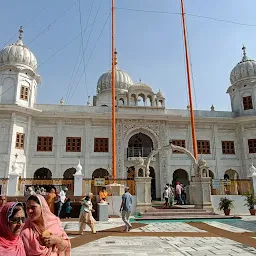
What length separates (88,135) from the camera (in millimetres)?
21078

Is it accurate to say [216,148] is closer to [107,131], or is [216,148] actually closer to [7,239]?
[107,131]

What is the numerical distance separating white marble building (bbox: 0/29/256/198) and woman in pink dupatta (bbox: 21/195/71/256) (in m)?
17.8

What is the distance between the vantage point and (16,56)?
21078mm

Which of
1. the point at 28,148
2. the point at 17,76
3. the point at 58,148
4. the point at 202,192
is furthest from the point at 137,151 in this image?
the point at 17,76

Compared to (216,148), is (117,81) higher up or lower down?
higher up

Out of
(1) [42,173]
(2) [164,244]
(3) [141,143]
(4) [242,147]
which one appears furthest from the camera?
(3) [141,143]

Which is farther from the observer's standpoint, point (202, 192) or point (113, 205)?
point (202, 192)

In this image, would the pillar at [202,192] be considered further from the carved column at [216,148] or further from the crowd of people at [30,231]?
the crowd of people at [30,231]

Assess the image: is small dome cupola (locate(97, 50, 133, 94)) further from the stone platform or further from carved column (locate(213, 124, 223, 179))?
the stone platform

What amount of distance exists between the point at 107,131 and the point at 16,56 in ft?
32.2

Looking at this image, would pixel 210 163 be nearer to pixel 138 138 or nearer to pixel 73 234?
pixel 138 138

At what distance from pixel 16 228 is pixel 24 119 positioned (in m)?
19.6

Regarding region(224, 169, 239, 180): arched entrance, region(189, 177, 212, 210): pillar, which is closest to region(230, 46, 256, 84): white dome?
region(224, 169, 239, 180): arched entrance

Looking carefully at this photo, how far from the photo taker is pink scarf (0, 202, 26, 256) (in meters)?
1.86
